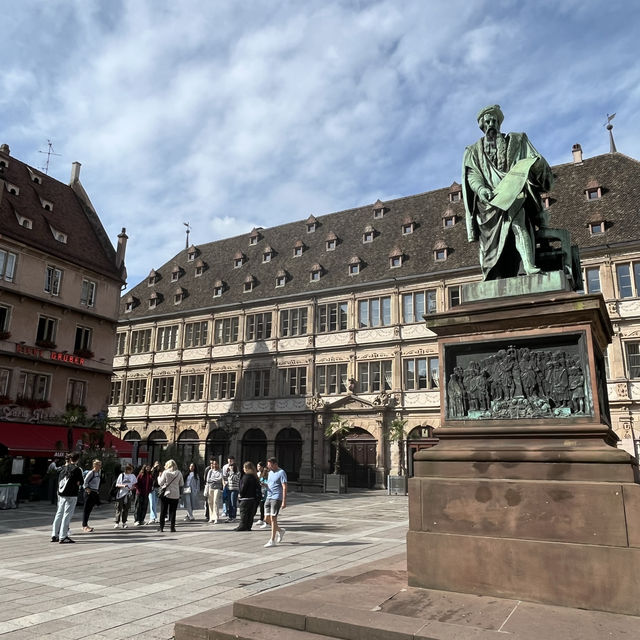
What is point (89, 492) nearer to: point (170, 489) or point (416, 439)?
point (170, 489)

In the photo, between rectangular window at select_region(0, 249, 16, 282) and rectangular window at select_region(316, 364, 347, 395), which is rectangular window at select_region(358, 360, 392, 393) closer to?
rectangular window at select_region(316, 364, 347, 395)

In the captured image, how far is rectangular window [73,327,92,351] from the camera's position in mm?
31594

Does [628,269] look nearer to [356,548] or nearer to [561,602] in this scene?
[356,548]

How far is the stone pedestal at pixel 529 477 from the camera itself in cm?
496

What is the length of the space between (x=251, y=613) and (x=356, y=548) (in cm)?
676

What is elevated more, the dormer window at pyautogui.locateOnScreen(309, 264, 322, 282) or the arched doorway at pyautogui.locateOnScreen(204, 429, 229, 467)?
the dormer window at pyautogui.locateOnScreen(309, 264, 322, 282)

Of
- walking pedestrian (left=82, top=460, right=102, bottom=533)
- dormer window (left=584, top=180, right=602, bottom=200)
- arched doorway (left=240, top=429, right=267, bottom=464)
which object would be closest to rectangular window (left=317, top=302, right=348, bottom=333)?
arched doorway (left=240, top=429, right=267, bottom=464)

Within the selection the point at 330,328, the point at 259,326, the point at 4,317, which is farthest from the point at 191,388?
the point at 4,317

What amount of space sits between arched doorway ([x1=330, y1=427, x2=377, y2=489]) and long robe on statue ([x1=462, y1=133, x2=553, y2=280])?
27177 mm

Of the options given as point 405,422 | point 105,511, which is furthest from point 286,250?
point 105,511

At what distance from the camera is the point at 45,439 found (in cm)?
2591

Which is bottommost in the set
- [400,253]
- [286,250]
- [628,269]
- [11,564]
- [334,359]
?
[11,564]

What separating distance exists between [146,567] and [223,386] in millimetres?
30866

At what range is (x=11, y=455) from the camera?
79.9 ft
